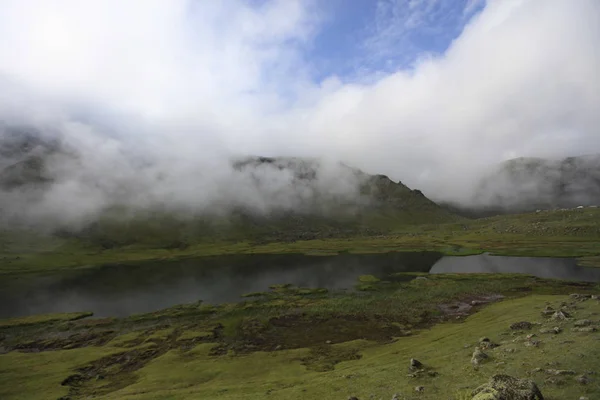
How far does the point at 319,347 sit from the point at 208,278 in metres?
99.7

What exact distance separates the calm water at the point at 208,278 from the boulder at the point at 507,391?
9357cm

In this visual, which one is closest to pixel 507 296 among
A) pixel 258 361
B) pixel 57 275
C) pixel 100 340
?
pixel 258 361

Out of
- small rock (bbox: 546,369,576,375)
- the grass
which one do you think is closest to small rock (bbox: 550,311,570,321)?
small rock (bbox: 546,369,576,375)

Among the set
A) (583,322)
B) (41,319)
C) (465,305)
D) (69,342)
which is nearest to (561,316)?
(583,322)

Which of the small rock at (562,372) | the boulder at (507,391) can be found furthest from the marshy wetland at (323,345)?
the boulder at (507,391)

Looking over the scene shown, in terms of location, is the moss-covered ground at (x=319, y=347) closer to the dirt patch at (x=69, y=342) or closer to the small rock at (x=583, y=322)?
the small rock at (x=583, y=322)

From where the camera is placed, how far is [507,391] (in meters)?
16.8

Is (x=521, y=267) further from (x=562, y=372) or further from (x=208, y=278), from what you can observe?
(x=562, y=372)

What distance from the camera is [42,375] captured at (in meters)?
51.7

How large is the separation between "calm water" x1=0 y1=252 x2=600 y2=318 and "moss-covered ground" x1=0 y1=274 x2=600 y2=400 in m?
16.1

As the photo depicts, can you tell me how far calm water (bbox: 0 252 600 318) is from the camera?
358 ft

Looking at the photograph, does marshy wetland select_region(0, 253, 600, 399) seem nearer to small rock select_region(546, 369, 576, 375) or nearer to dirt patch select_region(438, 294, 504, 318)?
small rock select_region(546, 369, 576, 375)

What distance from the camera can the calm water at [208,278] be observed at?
358ft

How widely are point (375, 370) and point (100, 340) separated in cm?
6201
